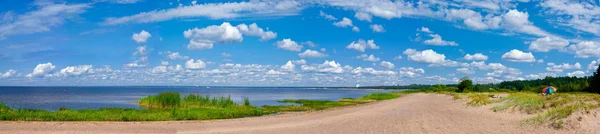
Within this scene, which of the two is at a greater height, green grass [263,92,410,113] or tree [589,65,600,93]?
tree [589,65,600,93]

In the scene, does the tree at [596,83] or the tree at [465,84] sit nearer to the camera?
the tree at [596,83]

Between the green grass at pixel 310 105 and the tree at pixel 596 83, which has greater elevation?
the tree at pixel 596 83

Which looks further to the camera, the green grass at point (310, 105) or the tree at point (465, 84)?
the tree at point (465, 84)

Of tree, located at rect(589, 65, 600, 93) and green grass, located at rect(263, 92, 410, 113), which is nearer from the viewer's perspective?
green grass, located at rect(263, 92, 410, 113)

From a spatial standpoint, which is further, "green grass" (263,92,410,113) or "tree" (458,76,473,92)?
"tree" (458,76,473,92)

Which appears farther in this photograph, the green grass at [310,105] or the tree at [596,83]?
the tree at [596,83]

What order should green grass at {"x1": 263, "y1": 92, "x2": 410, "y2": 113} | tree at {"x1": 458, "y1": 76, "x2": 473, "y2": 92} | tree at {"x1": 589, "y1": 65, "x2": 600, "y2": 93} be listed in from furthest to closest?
tree at {"x1": 458, "y1": 76, "x2": 473, "y2": 92}
tree at {"x1": 589, "y1": 65, "x2": 600, "y2": 93}
green grass at {"x1": 263, "y1": 92, "x2": 410, "y2": 113}

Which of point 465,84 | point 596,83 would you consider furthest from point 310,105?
point 465,84

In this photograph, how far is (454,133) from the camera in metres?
19.3

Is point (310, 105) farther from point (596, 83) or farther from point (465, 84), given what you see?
point (465, 84)

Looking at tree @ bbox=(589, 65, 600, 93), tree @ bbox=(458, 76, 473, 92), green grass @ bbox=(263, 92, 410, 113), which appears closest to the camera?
green grass @ bbox=(263, 92, 410, 113)

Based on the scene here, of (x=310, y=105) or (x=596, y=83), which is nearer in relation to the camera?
(x=310, y=105)

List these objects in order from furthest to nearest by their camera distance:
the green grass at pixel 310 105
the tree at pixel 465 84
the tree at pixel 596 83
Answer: the tree at pixel 465 84
the tree at pixel 596 83
the green grass at pixel 310 105

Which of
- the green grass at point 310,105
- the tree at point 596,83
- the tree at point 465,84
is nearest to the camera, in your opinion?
the green grass at point 310,105
